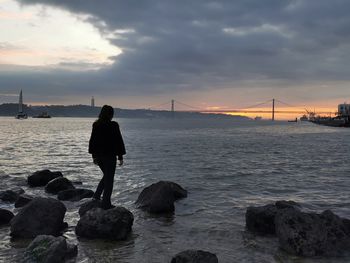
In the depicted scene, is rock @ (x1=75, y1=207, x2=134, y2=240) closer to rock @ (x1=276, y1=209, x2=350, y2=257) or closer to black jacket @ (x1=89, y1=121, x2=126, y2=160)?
black jacket @ (x1=89, y1=121, x2=126, y2=160)

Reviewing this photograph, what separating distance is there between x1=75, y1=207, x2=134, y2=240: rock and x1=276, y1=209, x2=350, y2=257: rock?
3541mm

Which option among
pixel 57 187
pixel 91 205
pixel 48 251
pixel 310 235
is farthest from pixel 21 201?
pixel 310 235

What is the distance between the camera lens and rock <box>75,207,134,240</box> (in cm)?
959

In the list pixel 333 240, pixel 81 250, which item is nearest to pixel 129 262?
pixel 81 250

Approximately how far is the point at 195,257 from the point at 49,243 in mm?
2871

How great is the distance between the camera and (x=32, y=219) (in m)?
9.97

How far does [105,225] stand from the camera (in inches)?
378

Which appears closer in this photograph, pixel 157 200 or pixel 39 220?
pixel 39 220

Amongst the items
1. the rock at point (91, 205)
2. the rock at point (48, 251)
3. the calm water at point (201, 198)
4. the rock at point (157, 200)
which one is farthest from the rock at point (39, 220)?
the rock at point (157, 200)

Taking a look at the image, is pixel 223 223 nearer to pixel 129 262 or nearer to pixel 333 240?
pixel 333 240

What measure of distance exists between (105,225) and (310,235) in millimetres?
4537

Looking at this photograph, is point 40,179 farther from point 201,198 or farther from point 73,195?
point 201,198

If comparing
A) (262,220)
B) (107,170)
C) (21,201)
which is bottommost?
(21,201)

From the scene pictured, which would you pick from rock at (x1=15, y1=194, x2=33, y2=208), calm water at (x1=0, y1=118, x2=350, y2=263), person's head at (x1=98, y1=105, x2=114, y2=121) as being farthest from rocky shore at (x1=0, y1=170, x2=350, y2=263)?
person's head at (x1=98, y1=105, x2=114, y2=121)
